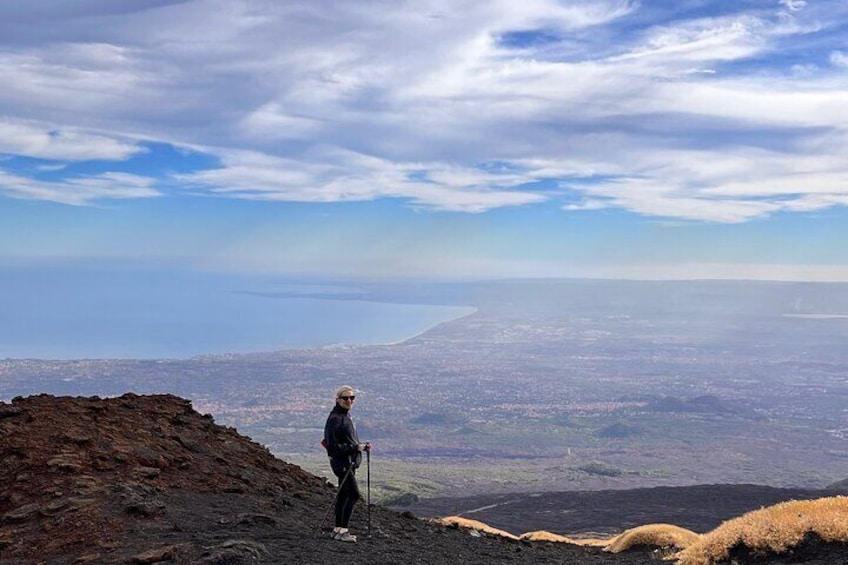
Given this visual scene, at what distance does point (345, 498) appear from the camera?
1745 centimetres

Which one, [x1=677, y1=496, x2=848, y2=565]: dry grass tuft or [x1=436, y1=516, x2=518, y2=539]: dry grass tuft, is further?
[x1=436, y1=516, x2=518, y2=539]: dry grass tuft

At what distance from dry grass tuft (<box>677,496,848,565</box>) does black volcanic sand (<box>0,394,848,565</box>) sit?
351 millimetres

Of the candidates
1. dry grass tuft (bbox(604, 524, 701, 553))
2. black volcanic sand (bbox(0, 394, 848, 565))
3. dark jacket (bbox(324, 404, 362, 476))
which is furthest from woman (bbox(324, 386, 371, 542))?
dry grass tuft (bbox(604, 524, 701, 553))

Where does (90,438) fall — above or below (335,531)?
above

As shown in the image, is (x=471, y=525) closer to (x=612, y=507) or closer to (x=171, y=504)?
(x=171, y=504)

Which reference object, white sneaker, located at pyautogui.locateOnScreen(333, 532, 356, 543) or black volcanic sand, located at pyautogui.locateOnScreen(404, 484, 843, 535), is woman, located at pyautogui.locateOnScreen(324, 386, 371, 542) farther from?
black volcanic sand, located at pyautogui.locateOnScreen(404, 484, 843, 535)

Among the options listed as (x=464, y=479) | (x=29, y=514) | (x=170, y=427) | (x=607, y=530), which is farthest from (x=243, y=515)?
(x=464, y=479)

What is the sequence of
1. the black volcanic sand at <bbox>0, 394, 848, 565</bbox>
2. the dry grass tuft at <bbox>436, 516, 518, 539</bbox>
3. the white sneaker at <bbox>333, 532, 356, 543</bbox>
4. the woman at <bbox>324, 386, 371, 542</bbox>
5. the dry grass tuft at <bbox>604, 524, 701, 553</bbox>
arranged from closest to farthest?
the black volcanic sand at <bbox>0, 394, 848, 565</bbox> → the woman at <bbox>324, 386, 371, 542</bbox> → the white sneaker at <bbox>333, 532, 356, 543</bbox> → the dry grass tuft at <bbox>604, 524, 701, 553</bbox> → the dry grass tuft at <bbox>436, 516, 518, 539</bbox>

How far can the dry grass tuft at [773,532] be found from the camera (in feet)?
53.5

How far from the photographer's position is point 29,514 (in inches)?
676

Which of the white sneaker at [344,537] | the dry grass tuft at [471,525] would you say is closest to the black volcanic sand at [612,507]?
the dry grass tuft at [471,525]

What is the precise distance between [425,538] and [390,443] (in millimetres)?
170454

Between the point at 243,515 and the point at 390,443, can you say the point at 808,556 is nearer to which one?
the point at 243,515

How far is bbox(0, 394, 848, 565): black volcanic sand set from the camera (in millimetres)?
15773
